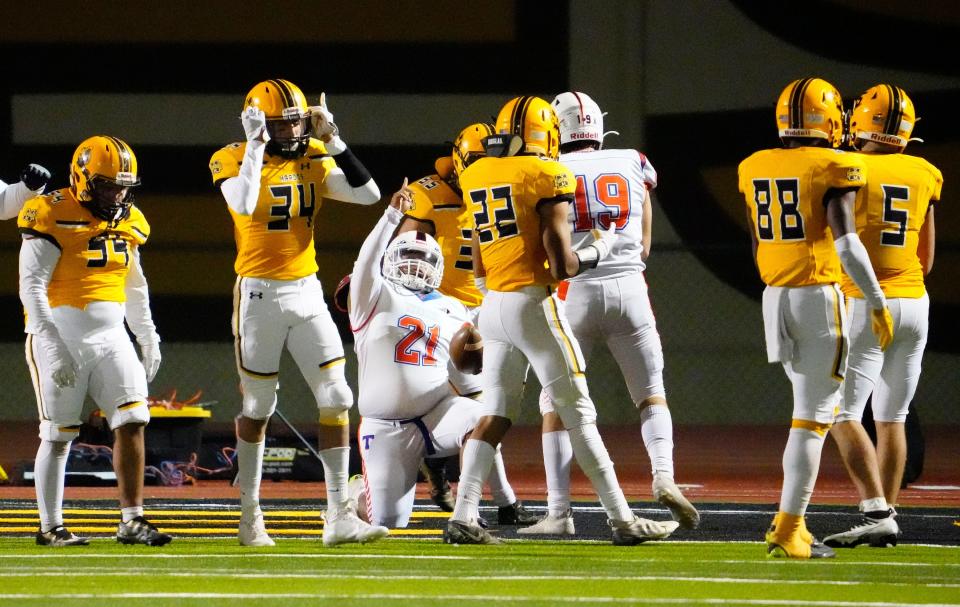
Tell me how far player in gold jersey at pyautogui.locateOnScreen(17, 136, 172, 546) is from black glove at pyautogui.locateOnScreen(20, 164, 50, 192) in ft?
0.30

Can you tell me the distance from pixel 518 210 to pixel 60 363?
7.23ft

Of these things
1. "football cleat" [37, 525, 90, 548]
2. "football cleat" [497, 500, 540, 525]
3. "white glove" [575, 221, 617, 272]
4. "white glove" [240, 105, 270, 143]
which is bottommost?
"football cleat" [497, 500, 540, 525]

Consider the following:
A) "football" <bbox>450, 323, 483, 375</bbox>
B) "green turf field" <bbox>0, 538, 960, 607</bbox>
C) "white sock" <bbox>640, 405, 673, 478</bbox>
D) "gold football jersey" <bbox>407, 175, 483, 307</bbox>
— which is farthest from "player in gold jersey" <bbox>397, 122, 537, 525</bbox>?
"green turf field" <bbox>0, 538, 960, 607</bbox>

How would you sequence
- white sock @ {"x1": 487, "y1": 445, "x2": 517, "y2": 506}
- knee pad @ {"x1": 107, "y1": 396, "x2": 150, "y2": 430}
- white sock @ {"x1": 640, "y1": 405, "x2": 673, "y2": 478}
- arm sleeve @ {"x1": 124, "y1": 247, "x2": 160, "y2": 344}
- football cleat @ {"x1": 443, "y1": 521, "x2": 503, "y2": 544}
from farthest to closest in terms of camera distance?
1. white sock @ {"x1": 487, "y1": 445, "x2": 517, "y2": 506}
2. arm sleeve @ {"x1": 124, "y1": 247, "x2": 160, "y2": 344}
3. white sock @ {"x1": 640, "y1": 405, "x2": 673, "y2": 478}
4. knee pad @ {"x1": 107, "y1": 396, "x2": 150, "y2": 430}
5. football cleat @ {"x1": 443, "y1": 521, "x2": 503, "y2": 544}

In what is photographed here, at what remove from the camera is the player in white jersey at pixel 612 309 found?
723cm

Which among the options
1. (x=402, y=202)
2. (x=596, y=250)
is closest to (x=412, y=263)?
(x=402, y=202)

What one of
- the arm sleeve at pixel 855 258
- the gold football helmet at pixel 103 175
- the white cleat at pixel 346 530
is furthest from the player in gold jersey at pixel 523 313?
the gold football helmet at pixel 103 175

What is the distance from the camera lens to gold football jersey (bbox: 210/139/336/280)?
22.2ft

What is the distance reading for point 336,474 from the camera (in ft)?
22.4

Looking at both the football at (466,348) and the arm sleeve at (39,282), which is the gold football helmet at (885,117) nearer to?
the football at (466,348)

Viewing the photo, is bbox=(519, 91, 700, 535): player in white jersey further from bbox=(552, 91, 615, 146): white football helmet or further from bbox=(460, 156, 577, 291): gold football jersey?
bbox=(460, 156, 577, 291): gold football jersey

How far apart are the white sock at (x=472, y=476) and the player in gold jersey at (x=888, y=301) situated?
1.53m

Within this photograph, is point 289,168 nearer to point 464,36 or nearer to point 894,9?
point 464,36

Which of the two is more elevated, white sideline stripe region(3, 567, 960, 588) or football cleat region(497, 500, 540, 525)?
white sideline stripe region(3, 567, 960, 588)
